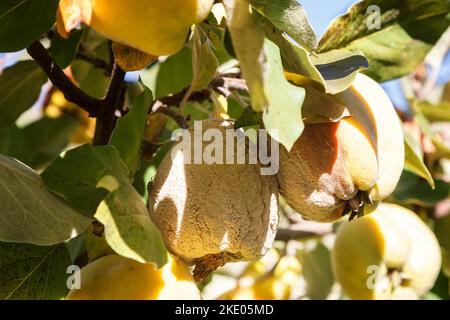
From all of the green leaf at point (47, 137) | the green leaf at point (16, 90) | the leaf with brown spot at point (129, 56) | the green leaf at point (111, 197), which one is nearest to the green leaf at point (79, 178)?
the green leaf at point (111, 197)

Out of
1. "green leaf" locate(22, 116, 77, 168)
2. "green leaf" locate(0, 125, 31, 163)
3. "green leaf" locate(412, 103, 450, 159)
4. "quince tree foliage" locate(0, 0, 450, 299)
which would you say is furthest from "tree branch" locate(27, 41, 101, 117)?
"green leaf" locate(412, 103, 450, 159)

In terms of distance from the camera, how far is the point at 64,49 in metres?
1.13

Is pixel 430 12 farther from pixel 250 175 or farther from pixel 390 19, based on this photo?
pixel 250 175

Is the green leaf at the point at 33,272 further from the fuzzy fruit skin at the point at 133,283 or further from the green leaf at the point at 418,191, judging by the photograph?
the green leaf at the point at 418,191

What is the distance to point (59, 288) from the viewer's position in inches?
35.5

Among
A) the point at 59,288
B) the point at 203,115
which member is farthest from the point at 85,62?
the point at 59,288

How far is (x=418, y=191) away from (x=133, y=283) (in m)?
0.99

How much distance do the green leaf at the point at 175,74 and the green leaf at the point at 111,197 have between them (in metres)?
0.54

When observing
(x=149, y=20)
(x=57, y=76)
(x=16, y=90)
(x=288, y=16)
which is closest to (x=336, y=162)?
(x=288, y=16)

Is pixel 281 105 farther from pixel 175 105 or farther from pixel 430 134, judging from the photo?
pixel 430 134

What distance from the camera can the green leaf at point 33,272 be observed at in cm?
88

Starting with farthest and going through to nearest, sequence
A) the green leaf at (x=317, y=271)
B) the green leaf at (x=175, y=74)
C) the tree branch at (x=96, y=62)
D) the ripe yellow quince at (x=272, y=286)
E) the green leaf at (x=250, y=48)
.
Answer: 1. the green leaf at (x=317, y=271)
2. the ripe yellow quince at (x=272, y=286)
3. the green leaf at (x=175, y=74)
4. the tree branch at (x=96, y=62)
5. the green leaf at (x=250, y=48)

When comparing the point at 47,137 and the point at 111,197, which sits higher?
the point at 111,197

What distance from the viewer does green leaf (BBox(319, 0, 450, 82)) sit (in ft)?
3.38
